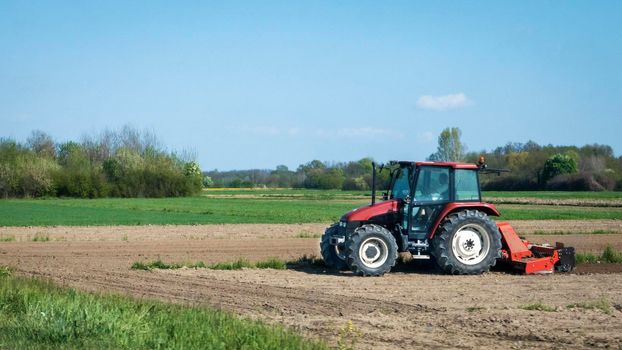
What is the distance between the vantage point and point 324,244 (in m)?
16.6

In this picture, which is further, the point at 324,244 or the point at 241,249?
the point at 241,249

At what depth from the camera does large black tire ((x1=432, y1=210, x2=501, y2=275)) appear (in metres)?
15.4

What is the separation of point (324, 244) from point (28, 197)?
59.8m

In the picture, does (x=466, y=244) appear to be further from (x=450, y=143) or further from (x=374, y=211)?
(x=450, y=143)

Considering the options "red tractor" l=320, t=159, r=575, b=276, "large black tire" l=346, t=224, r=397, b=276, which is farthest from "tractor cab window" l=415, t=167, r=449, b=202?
"large black tire" l=346, t=224, r=397, b=276

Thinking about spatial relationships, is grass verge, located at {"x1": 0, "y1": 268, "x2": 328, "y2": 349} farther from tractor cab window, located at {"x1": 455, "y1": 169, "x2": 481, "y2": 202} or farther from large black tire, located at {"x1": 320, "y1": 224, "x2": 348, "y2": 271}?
tractor cab window, located at {"x1": 455, "y1": 169, "x2": 481, "y2": 202}

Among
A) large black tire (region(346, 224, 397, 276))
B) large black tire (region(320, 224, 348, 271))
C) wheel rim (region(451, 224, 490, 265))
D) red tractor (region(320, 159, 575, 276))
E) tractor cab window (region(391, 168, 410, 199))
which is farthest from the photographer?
large black tire (region(320, 224, 348, 271))

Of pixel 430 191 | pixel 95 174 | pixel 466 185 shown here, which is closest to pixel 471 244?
pixel 466 185

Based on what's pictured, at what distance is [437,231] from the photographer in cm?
1563

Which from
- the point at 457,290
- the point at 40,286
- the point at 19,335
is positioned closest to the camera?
the point at 19,335

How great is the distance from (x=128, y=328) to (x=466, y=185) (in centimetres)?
885

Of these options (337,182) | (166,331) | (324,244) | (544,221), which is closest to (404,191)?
(324,244)

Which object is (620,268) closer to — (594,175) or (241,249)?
(241,249)

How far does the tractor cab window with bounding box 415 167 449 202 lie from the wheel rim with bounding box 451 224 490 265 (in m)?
0.75
